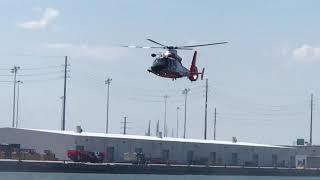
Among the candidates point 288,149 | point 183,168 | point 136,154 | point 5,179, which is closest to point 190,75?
point 5,179

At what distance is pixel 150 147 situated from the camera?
106062 mm

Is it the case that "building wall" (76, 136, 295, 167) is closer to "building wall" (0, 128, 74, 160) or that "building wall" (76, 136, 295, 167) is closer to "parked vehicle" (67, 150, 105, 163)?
"building wall" (0, 128, 74, 160)

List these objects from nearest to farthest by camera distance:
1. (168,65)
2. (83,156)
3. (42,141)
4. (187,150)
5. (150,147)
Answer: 1. (168,65)
2. (83,156)
3. (42,141)
4. (150,147)
5. (187,150)

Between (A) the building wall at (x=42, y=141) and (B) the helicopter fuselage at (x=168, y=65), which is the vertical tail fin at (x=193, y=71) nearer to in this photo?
(B) the helicopter fuselage at (x=168, y=65)

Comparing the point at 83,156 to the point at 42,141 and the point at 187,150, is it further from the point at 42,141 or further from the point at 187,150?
the point at 187,150

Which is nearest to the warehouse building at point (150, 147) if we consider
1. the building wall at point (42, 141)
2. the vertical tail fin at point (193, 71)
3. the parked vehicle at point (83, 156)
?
the building wall at point (42, 141)

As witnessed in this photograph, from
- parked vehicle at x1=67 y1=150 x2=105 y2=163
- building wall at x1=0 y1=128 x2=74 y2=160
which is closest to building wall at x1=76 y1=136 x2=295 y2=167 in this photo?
building wall at x1=0 y1=128 x2=74 y2=160

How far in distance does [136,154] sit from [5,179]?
3165cm

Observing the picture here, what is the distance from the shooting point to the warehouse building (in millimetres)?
100000

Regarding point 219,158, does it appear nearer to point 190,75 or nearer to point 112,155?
point 112,155

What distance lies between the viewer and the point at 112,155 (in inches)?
4026

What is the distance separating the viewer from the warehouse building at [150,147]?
328 feet

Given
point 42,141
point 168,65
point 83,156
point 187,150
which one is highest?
point 168,65

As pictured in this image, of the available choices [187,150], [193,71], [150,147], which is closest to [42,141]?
[150,147]
